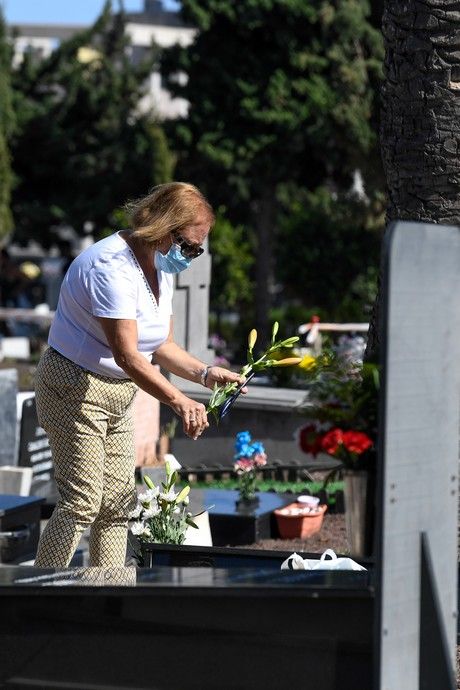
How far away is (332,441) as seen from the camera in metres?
3.42

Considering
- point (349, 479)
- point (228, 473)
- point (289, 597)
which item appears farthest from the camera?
point (228, 473)

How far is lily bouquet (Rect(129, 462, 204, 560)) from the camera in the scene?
4672 millimetres

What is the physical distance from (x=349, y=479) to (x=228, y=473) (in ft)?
19.5

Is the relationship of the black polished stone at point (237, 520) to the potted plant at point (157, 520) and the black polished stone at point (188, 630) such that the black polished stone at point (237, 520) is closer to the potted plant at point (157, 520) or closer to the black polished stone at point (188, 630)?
the potted plant at point (157, 520)

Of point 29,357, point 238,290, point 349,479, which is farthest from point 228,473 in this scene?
point 238,290

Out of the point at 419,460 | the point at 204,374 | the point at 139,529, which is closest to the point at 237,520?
the point at 139,529

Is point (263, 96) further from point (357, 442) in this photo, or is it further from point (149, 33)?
point (149, 33)

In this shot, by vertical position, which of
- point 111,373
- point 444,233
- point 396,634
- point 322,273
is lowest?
point 396,634

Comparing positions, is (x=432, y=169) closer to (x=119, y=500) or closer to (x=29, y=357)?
(x=119, y=500)

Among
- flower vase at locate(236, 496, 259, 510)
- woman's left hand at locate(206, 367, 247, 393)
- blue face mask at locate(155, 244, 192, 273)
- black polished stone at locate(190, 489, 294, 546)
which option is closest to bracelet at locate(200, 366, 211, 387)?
woman's left hand at locate(206, 367, 247, 393)

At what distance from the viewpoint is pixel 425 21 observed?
15.7 ft

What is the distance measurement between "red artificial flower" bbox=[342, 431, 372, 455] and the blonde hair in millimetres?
1208

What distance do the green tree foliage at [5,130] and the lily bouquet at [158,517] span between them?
2667cm

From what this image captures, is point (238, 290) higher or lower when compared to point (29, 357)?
higher
